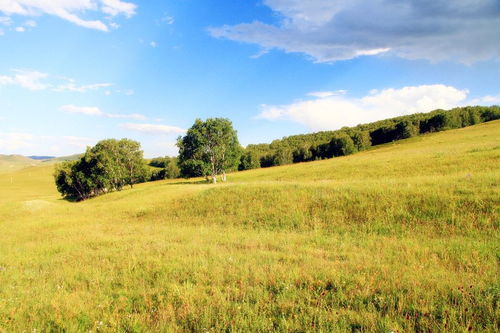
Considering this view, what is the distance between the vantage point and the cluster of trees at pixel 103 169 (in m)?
59.7

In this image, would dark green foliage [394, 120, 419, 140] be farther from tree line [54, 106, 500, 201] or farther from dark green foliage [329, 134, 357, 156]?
dark green foliage [329, 134, 357, 156]

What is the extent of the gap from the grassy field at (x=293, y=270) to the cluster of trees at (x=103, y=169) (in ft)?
168

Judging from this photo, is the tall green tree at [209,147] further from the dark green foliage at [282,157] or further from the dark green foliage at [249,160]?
the dark green foliage at [282,157]

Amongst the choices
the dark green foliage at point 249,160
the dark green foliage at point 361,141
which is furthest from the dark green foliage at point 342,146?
the dark green foliage at point 249,160

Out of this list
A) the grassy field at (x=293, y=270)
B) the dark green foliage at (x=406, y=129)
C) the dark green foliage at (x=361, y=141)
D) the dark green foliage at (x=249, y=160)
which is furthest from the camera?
the dark green foliage at (x=249, y=160)

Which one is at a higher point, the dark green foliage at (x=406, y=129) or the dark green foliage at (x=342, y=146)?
the dark green foliage at (x=406, y=129)

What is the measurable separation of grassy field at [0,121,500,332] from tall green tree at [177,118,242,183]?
37.8 m

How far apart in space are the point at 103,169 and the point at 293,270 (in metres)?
64.8

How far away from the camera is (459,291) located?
452 cm

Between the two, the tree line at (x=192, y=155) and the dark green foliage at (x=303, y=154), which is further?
the dark green foliage at (x=303, y=154)

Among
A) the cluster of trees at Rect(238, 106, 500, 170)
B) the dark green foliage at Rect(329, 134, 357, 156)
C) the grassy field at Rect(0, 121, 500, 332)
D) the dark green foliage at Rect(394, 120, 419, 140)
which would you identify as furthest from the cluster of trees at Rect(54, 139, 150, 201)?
the dark green foliage at Rect(394, 120, 419, 140)

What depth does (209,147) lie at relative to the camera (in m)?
52.4

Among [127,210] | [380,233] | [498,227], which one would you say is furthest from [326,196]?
[127,210]

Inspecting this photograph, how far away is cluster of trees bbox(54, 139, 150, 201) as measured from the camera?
5972cm
